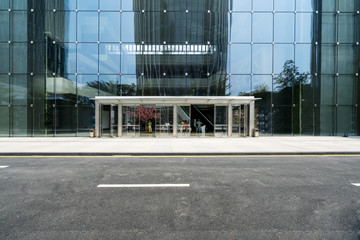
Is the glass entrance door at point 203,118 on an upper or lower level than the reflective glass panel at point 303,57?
lower

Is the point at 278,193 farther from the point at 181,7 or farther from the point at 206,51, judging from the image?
the point at 181,7

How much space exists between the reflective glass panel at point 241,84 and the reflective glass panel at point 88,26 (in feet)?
47.3

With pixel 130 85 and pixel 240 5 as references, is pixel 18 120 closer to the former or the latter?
pixel 130 85

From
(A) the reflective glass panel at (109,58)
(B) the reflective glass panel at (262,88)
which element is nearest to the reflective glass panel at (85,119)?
(A) the reflective glass panel at (109,58)

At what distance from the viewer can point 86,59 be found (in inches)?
684

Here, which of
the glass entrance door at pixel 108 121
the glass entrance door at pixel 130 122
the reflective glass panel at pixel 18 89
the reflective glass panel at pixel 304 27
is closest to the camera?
the glass entrance door at pixel 108 121

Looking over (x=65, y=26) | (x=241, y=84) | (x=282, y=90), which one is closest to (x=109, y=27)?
(x=65, y=26)

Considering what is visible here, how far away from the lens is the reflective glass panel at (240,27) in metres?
17.6

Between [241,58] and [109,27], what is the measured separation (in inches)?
540

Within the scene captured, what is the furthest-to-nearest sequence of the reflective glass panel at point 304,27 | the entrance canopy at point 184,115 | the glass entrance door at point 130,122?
the reflective glass panel at point 304,27 < the glass entrance door at point 130,122 < the entrance canopy at point 184,115

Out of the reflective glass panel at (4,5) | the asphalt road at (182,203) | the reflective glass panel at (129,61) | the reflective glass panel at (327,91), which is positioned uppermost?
the reflective glass panel at (4,5)

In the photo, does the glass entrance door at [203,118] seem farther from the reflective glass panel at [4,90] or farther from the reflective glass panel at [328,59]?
the reflective glass panel at [4,90]

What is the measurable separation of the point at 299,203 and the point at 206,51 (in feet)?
54.2

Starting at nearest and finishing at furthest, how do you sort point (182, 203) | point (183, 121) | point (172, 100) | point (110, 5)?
1. point (182, 203)
2. point (172, 100)
3. point (183, 121)
4. point (110, 5)
